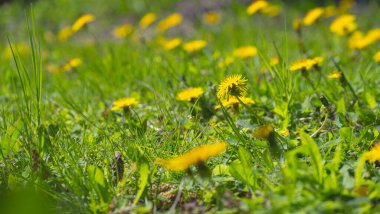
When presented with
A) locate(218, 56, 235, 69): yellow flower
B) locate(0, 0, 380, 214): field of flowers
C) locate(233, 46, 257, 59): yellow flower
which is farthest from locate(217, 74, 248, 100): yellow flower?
locate(233, 46, 257, 59): yellow flower

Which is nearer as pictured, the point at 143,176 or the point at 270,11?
the point at 143,176

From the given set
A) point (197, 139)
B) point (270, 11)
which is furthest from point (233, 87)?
point (270, 11)

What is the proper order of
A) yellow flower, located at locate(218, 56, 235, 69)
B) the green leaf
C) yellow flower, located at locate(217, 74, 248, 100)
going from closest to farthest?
the green leaf < yellow flower, located at locate(217, 74, 248, 100) < yellow flower, located at locate(218, 56, 235, 69)

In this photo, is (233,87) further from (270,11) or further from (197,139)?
(270,11)

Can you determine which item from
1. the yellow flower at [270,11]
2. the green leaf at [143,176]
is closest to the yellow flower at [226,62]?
the yellow flower at [270,11]

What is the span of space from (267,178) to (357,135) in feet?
2.02

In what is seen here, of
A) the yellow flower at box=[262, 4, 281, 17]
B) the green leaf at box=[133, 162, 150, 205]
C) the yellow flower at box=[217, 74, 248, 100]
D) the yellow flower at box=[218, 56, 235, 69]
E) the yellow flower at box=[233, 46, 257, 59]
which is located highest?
the yellow flower at box=[262, 4, 281, 17]

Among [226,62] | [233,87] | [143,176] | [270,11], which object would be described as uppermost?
[270,11]

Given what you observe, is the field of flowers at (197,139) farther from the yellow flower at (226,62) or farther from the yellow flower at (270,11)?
the yellow flower at (270,11)

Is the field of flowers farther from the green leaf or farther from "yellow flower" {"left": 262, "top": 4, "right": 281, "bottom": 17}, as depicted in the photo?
"yellow flower" {"left": 262, "top": 4, "right": 281, "bottom": 17}

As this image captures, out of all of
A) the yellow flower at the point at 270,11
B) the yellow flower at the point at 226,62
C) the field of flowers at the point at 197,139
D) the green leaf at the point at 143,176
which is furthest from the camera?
the yellow flower at the point at 270,11

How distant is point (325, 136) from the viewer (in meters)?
2.05

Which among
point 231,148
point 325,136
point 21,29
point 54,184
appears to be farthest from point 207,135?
point 21,29

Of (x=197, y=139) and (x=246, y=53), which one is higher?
(x=246, y=53)
